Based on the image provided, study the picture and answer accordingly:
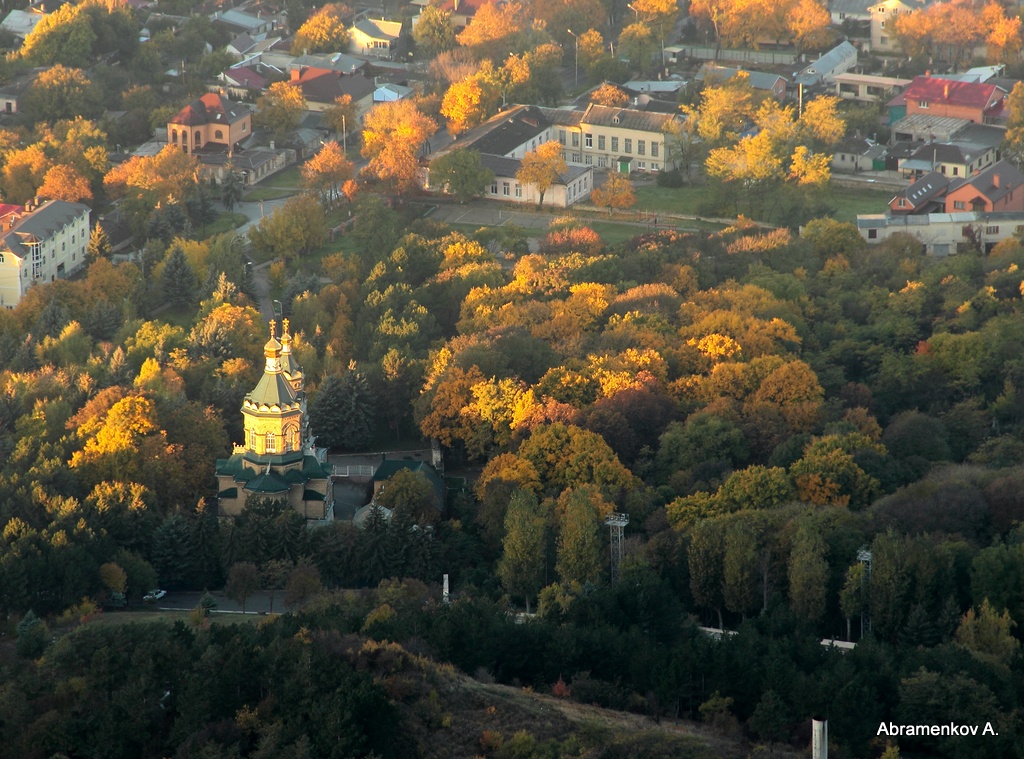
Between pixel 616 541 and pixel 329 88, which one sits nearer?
pixel 616 541

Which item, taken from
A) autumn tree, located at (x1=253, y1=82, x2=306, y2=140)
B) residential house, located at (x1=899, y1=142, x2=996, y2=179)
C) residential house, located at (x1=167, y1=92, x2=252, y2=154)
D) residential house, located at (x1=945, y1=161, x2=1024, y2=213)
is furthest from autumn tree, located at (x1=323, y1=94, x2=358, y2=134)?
residential house, located at (x1=945, y1=161, x2=1024, y2=213)

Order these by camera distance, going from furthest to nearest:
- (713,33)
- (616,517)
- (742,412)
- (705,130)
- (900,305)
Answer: (713,33) → (705,130) → (900,305) → (742,412) → (616,517)

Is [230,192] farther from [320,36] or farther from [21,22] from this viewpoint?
[21,22]

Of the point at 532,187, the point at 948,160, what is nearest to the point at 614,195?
the point at 532,187

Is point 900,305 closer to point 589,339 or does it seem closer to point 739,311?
point 739,311

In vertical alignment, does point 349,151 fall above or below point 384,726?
below

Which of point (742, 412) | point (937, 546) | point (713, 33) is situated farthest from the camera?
point (713, 33)

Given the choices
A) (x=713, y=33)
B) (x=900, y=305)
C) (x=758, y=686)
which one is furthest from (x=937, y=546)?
(x=713, y=33)

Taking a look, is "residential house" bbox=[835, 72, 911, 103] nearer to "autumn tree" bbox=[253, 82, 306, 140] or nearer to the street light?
the street light
